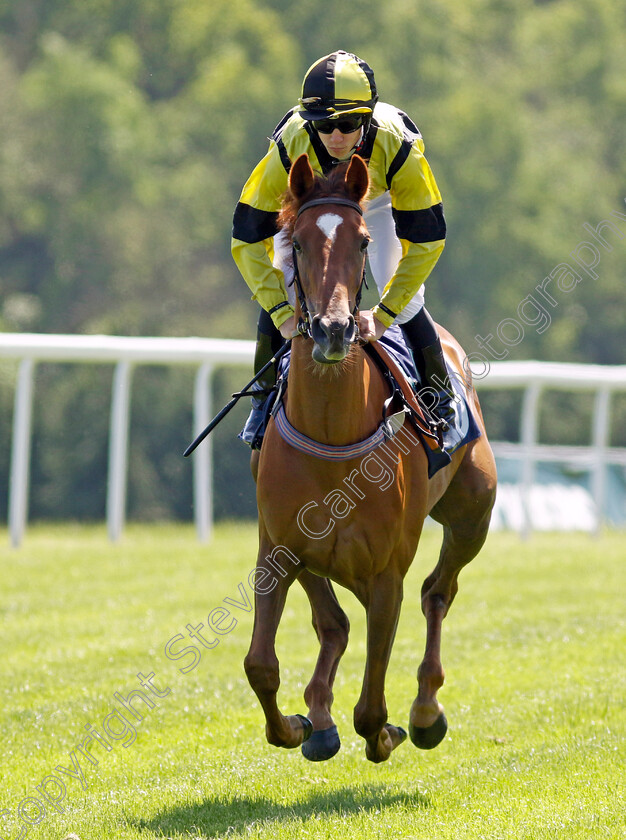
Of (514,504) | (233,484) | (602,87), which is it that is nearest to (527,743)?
(514,504)

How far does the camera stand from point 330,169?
14.4 feet

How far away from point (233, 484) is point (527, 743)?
16854mm

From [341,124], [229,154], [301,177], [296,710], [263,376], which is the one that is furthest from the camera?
[229,154]

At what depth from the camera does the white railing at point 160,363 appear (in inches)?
451

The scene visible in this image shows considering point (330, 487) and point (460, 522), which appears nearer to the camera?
point (330, 487)

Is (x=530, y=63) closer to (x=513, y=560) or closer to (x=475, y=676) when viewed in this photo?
(x=513, y=560)

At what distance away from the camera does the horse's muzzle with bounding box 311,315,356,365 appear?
146 inches

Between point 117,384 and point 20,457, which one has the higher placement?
point 117,384

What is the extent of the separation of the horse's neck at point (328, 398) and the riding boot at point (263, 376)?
21.0 inches

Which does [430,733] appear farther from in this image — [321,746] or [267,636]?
[267,636]

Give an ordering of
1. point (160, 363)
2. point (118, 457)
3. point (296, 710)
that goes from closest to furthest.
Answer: point (296, 710), point (118, 457), point (160, 363)

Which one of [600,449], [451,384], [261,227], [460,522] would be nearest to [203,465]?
[600,449]

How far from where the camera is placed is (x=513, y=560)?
1145cm

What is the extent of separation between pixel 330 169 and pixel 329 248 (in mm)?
586
